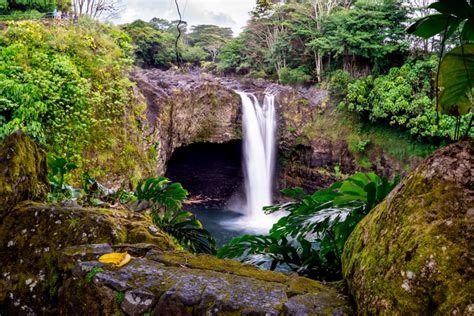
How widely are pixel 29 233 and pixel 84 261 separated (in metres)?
0.59

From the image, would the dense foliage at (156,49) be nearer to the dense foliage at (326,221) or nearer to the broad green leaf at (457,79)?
the dense foliage at (326,221)

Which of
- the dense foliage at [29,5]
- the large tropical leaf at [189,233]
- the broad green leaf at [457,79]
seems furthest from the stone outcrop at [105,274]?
the dense foliage at [29,5]

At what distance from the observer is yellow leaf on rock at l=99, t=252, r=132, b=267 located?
1509mm

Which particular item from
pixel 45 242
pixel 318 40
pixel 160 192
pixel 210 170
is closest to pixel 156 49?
pixel 210 170

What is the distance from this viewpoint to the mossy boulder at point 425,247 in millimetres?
907

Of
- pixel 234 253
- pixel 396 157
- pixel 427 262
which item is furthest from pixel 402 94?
pixel 427 262

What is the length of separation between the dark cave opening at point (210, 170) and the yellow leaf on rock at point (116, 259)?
12.3m

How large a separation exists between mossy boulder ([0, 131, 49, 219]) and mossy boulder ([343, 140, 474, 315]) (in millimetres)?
1990

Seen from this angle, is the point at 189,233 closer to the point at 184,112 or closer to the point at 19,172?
the point at 19,172

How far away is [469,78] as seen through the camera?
4.01ft

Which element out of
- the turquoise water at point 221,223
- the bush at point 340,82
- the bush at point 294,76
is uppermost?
the bush at point 294,76

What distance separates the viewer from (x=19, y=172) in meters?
2.05

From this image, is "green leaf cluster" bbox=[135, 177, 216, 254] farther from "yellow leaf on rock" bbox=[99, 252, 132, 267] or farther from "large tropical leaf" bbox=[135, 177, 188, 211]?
"yellow leaf on rock" bbox=[99, 252, 132, 267]

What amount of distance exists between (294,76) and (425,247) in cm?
1660
